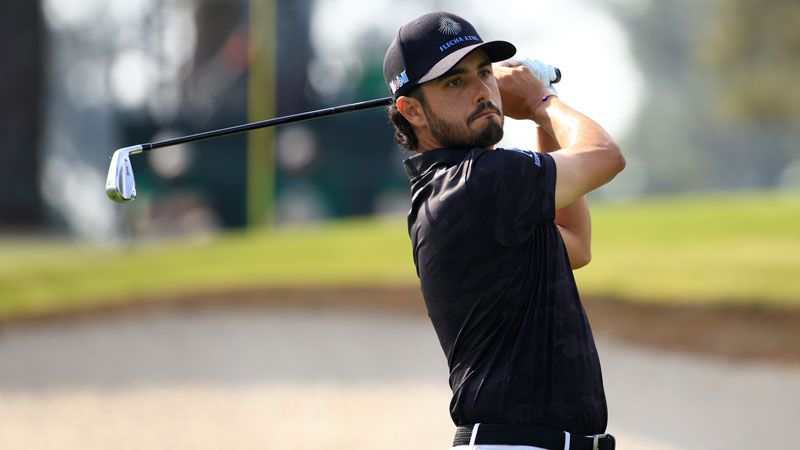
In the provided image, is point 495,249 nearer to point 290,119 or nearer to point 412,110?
point 412,110

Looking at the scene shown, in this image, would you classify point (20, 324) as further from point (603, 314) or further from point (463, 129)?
point (463, 129)

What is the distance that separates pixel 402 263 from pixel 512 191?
1076 cm

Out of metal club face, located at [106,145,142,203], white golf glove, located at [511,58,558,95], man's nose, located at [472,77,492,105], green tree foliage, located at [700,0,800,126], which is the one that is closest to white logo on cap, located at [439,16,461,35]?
Result: man's nose, located at [472,77,492,105]

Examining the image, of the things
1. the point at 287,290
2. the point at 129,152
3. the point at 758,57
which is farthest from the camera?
the point at 758,57

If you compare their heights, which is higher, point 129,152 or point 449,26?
point 449,26

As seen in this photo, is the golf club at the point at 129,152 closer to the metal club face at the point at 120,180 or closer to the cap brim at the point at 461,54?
the metal club face at the point at 120,180

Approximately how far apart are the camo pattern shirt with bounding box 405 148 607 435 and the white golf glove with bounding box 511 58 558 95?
1.54 ft

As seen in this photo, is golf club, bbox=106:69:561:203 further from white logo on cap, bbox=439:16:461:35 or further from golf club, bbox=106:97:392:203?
white logo on cap, bbox=439:16:461:35

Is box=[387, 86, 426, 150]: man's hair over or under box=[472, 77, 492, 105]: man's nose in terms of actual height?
under

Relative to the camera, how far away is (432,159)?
11.8ft

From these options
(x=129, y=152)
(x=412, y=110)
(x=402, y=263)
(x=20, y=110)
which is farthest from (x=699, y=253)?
(x=20, y=110)

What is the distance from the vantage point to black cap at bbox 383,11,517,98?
3.55 metres

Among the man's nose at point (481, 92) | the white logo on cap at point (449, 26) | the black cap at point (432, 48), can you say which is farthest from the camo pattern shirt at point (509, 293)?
the white logo on cap at point (449, 26)

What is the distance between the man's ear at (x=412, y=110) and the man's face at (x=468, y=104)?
60 millimetres
